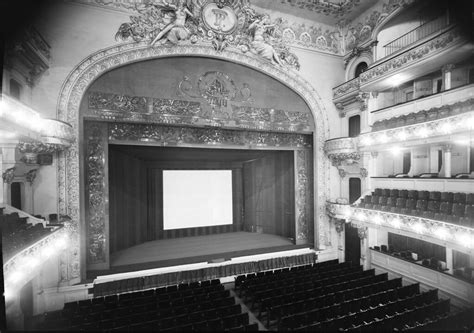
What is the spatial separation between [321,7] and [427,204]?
8.58 m

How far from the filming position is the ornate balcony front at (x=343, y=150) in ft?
33.8

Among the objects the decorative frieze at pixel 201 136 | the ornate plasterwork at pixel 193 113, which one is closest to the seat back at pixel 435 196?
the decorative frieze at pixel 201 136

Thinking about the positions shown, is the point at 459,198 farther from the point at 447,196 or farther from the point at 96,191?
the point at 96,191

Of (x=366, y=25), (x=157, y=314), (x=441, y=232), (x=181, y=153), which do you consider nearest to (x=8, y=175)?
(x=157, y=314)

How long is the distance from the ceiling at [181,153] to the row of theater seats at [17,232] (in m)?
4.21

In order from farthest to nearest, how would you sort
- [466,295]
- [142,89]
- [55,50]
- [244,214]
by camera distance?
[244,214]
[142,89]
[55,50]
[466,295]

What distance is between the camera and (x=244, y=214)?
547 inches

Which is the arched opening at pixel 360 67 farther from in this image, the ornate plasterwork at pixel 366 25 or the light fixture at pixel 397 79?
the light fixture at pixel 397 79

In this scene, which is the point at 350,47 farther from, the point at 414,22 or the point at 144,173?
the point at 144,173

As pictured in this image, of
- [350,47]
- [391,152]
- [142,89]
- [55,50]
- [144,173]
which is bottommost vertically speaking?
[144,173]

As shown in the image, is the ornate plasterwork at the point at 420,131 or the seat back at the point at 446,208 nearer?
the ornate plasterwork at the point at 420,131

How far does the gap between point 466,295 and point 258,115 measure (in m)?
8.65

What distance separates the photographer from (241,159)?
1301cm

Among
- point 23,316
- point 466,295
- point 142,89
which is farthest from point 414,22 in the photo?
point 23,316
